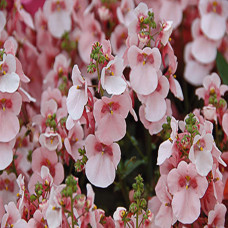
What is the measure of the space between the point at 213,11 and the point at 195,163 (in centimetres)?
48

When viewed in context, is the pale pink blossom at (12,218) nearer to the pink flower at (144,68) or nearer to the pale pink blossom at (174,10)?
the pink flower at (144,68)

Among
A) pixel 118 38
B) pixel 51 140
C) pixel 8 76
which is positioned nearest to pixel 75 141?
pixel 51 140

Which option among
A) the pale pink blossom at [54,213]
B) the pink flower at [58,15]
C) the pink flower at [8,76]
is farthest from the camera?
the pink flower at [58,15]

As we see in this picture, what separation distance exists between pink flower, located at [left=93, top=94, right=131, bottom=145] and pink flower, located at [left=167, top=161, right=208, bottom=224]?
0.27ft

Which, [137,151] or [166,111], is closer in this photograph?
[166,111]

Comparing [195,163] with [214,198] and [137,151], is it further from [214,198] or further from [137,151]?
[137,151]

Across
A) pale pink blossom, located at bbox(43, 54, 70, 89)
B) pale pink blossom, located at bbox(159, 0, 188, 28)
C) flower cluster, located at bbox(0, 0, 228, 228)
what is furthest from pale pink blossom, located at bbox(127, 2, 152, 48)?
pale pink blossom, located at bbox(159, 0, 188, 28)

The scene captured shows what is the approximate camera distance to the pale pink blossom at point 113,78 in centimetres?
62

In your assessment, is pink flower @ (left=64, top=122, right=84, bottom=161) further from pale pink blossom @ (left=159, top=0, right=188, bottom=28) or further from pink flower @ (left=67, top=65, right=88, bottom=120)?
pale pink blossom @ (left=159, top=0, right=188, bottom=28)

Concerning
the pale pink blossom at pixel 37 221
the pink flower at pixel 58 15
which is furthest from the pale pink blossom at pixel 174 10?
the pale pink blossom at pixel 37 221

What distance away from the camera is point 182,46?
1.11m

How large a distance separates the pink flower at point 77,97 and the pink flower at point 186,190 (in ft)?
0.43

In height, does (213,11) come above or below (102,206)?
above

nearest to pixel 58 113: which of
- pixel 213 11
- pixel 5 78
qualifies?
pixel 5 78
